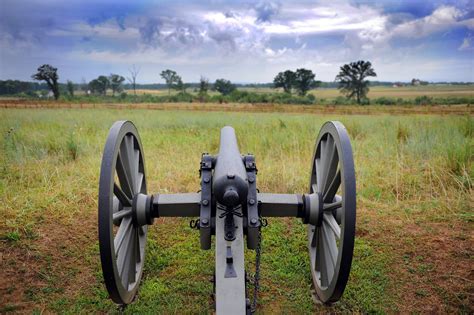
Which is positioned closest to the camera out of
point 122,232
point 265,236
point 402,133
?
point 122,232

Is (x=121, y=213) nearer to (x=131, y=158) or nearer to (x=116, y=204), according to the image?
(x=116, y=204)

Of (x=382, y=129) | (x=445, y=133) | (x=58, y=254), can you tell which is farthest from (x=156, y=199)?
(x=382, y=129)

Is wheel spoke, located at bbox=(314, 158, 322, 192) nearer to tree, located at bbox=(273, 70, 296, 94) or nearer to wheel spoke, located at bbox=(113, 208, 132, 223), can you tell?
wheel spoke, located at bbox=(113, 208, 132, 223)

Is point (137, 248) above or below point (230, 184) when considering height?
below

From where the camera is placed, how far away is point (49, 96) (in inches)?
414

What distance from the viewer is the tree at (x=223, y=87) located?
33.9m

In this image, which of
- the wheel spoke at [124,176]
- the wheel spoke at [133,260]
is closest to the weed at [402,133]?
the wheel spoke at [133,260]

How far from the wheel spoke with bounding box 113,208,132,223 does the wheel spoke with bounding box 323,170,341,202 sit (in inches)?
63.2

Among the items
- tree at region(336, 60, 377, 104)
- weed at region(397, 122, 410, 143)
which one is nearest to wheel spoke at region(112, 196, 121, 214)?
weed at region(397, 122, 410, 143)

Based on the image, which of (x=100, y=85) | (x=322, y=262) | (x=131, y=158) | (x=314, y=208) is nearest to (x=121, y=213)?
(x=131, y=158)

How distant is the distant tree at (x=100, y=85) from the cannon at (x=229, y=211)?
16351 mm

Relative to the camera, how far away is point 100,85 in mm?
19547

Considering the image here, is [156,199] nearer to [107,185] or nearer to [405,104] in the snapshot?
[107,185]

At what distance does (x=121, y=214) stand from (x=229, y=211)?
3.05 feet
